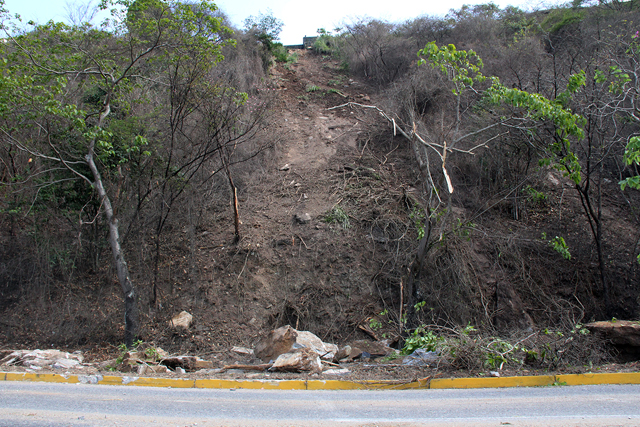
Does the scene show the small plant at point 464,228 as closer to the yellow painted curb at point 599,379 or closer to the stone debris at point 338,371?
the yellow painted curb at point 599,379

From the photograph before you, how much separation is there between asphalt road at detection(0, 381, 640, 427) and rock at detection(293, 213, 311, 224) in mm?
6768

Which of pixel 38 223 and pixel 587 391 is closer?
pixel 587 391

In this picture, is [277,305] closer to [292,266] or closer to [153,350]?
[292,266]

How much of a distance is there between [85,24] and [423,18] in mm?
18309

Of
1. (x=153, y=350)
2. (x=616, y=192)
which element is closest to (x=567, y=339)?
(x=153, y=350)

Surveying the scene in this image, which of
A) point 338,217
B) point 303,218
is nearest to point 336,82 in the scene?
point 303,218

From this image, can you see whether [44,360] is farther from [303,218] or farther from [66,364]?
[303,218]

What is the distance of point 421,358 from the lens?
20.8 feet

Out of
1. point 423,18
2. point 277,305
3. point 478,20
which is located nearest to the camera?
point 277,305

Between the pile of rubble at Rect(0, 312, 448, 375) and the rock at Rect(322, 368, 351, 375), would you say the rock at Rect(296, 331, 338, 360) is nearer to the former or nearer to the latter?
the pile of rubble at Rect(0, 312, 448, 375)

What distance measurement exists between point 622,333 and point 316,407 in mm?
5457

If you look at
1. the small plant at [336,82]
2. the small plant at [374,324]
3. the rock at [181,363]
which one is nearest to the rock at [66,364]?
the rock at [181,363]

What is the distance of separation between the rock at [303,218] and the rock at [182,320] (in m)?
3.99

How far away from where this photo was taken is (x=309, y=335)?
8.06 m
